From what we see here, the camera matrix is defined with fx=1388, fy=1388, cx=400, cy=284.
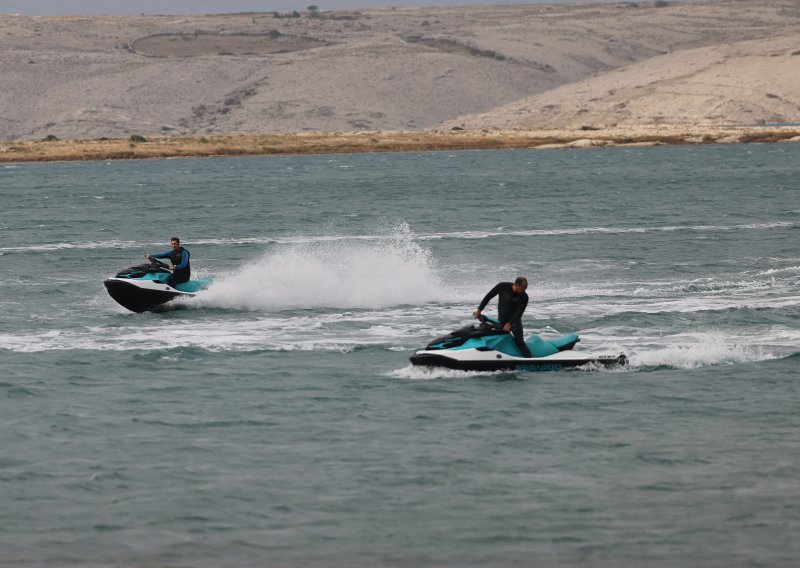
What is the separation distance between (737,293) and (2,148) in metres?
116

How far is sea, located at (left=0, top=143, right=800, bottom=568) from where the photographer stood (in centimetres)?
1504

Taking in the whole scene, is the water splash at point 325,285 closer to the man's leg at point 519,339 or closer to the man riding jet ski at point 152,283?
the man riding jet ski at point 152,283

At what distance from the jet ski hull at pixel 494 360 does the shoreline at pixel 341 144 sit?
114m

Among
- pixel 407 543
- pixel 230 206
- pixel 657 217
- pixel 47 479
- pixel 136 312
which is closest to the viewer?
pixel 407 543

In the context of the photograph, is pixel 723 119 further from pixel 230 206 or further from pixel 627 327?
pixel 627 327

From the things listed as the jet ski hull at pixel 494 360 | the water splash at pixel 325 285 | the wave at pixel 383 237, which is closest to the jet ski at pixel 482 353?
the jet ski hull at pixel 494 360

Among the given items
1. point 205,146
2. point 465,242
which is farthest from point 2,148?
point 465,242

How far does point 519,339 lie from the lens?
2280cm

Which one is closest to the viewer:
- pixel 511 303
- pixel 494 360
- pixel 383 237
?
pixel 511 303

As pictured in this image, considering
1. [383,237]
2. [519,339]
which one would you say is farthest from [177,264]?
[383,237]

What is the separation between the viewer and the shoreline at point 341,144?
5354 inches

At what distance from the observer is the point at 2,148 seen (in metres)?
138

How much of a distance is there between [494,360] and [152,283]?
1044 centimetres

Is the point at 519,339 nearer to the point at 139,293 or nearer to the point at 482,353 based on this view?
the point at 482,353
